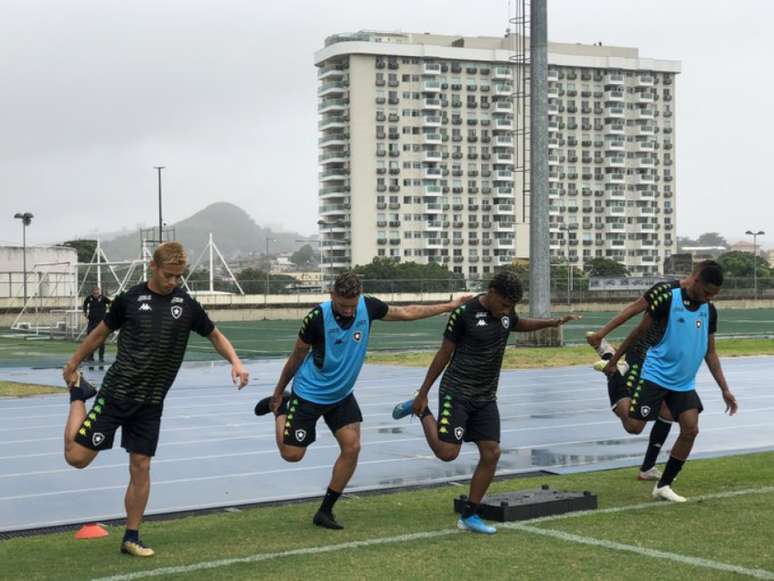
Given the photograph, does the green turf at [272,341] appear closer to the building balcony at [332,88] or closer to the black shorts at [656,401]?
the black shorts at [656,401]

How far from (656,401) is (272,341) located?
3260cm

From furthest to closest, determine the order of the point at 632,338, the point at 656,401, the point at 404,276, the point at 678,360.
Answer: the point at 404,276, the point at 632,338, the point at 656,401, the point at 678,360

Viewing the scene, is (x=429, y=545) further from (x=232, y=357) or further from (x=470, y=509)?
(x=232, y=357)

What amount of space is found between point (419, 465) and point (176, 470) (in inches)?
95.1

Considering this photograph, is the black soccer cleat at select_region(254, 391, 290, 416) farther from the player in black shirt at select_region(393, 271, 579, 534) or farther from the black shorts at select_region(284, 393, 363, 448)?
the player in black shirt at select_region(393, 271, 579, 534)

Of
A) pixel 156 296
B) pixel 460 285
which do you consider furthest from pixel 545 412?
pixel 460 285

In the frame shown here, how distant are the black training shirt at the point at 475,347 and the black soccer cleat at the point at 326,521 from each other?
47.4 inches

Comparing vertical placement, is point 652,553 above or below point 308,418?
below

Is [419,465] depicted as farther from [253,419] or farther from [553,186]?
[553,186]

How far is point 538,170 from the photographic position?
104 ft

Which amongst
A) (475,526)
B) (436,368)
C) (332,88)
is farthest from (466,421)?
(332,88)

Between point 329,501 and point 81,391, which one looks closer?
point 81,391

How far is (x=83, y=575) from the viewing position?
7.21 metres

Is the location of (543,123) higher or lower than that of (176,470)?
higher
